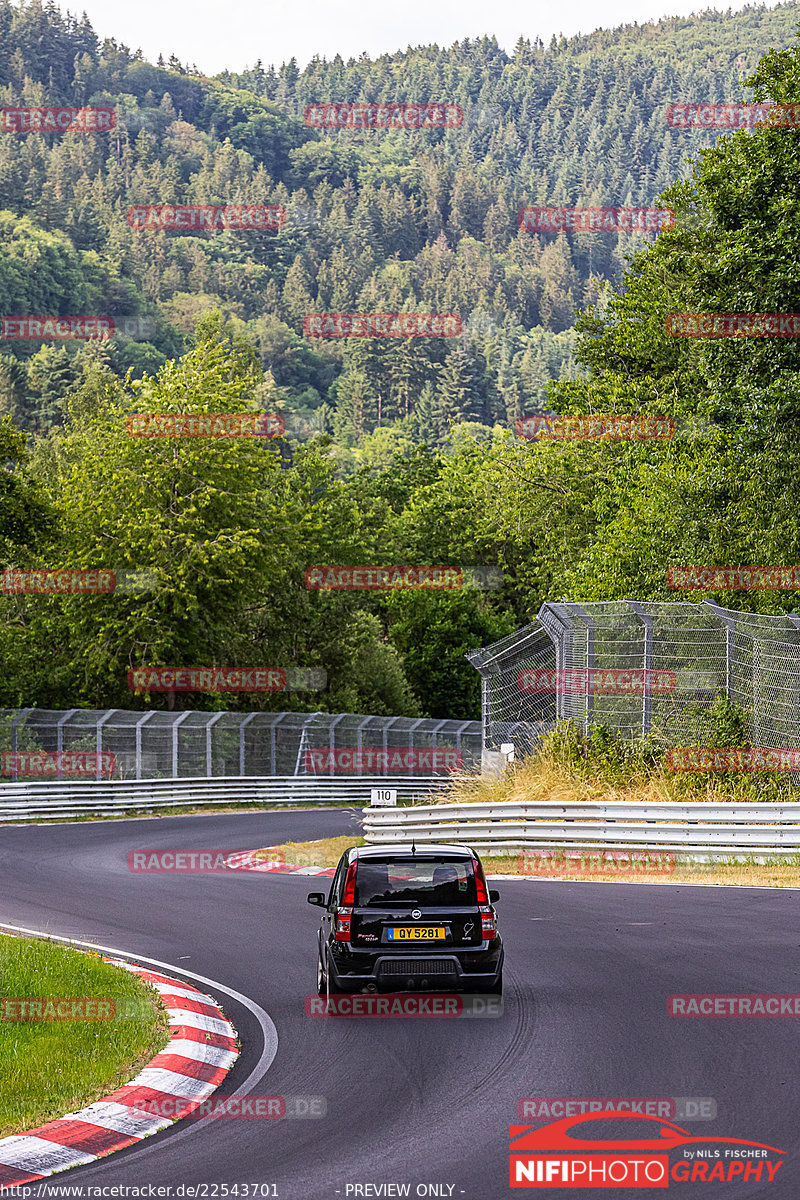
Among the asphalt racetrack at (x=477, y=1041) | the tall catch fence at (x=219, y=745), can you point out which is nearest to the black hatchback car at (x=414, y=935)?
the asphalt racetrack at (x=477, y=1041)

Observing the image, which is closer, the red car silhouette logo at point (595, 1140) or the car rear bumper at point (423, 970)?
the red car silhouette logo at point (595, 1140)

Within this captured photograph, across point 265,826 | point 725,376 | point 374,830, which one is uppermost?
point 725,376

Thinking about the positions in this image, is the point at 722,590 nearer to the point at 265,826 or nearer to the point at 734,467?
the point at 734,467

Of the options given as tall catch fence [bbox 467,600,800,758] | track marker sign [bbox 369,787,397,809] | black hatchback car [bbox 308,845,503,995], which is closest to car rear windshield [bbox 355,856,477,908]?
black hatchback car [bbox 308,845,503,995]

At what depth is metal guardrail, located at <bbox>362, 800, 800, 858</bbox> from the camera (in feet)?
58.2

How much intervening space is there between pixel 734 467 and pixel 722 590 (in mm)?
2593

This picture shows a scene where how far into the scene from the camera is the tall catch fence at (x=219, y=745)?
34.5 metres

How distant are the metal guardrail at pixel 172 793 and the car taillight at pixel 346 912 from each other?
1677cm

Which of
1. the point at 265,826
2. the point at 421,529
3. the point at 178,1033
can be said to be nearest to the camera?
the point at 178,1033

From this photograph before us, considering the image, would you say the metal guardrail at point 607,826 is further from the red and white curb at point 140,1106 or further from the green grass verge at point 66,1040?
the red and white curb at point 140,1106

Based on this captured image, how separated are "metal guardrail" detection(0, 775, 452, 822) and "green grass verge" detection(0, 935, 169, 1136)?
15.8m

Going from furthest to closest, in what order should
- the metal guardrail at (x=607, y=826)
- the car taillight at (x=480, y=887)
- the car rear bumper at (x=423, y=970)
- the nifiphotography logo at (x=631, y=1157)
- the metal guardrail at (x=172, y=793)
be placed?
the metal guardrail at (x=172, y=793) → the metal guardrail at (x=607, y=826) → the car taillight at (x=480, y=887) → the car rear bumper at (x=423, y=970) → the nifiphotography logo at (x=631, y=1157)

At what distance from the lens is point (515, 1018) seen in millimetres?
9914

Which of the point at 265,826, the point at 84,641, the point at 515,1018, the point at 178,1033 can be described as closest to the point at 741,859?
the point at 515,1018
